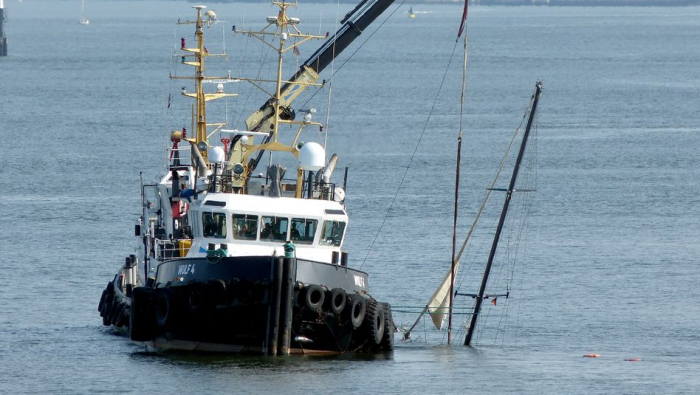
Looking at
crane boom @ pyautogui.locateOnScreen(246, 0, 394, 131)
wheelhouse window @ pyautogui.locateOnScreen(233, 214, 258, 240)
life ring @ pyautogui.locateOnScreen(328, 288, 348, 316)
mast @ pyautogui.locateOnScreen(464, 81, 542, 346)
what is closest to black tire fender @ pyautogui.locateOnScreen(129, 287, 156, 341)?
wheelhouse window @ pyautogui.locateOnScreen(233, 214, 258, 240)

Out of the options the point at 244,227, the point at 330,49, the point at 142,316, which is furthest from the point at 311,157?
the point at 330,49

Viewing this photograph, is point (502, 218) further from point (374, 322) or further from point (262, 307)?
point (262, 307)

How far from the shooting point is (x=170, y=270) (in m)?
42.9

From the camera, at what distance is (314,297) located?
4106 cm

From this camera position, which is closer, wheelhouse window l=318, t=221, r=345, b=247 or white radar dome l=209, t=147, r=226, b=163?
wheelhouse window l=318, t=221, r=345, b=247

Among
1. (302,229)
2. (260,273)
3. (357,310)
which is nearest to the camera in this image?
(260,273)

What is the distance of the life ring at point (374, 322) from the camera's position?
4294 centimetres

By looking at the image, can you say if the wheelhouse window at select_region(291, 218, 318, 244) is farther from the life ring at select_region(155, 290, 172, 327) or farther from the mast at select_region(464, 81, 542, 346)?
the mast at select_region(464, 81, 542, 346)

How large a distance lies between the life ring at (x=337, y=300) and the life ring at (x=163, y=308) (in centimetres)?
465

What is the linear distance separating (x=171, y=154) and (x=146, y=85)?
4440 inches

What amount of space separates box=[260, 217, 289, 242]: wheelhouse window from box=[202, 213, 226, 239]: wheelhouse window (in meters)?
1.16

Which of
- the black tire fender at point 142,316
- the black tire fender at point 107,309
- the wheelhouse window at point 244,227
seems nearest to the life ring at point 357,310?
the wheelhouse window at point 244,227

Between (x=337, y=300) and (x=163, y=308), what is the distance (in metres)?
5.21

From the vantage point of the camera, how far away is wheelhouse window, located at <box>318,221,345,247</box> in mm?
43500
